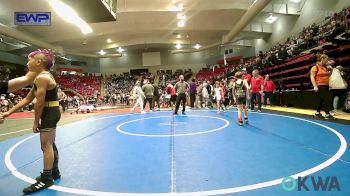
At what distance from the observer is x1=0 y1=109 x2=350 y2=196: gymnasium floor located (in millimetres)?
2943

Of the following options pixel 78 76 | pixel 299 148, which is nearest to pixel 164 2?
pixel 299 148

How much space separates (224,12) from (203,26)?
4.56 meters

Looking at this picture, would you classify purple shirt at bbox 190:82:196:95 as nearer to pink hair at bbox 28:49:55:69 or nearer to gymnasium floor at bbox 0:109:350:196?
gymnasium floor at bbox 0:109:350:196

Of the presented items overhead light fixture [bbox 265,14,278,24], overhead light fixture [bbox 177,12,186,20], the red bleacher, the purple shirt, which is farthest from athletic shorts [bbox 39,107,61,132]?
the red bleacher

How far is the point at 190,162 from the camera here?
3.92m

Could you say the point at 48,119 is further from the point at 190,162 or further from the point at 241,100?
the point at 241,100

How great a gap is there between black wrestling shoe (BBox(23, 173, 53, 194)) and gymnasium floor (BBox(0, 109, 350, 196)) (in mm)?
92

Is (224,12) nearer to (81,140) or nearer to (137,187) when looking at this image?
(81,140)

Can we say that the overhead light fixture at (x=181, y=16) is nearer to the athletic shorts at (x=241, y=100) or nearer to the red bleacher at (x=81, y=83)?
the athletic shorts at (x=241, y=100)

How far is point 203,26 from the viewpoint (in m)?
26.8

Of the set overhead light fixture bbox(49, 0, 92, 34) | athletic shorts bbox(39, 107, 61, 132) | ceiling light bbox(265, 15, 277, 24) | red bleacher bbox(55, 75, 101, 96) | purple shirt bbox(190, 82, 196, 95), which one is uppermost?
ceiling light bbox(265, 15, 277, 24)

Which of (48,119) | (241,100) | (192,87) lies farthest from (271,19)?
(48,119)

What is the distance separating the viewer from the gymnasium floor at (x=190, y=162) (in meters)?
2.94

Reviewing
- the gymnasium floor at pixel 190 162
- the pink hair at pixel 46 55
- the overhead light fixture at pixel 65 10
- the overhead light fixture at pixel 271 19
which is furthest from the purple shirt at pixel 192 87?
the overhead light fixture at pixel 271 19
